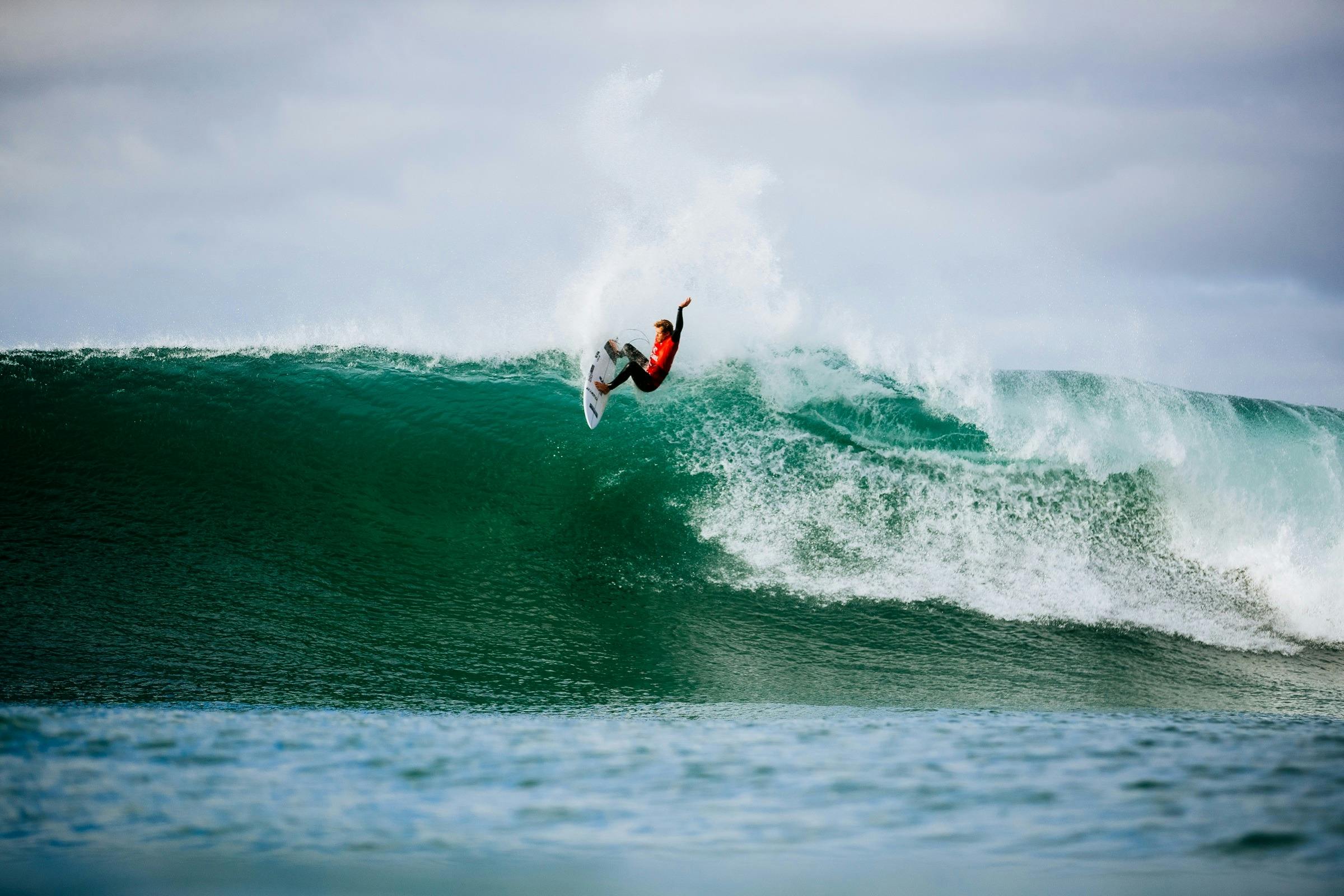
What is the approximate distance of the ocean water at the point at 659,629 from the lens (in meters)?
2.44

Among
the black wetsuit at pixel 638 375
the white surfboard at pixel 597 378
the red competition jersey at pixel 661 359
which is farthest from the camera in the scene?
the white surfboard at pixel 597 378

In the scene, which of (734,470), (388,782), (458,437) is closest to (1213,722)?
(388,782)

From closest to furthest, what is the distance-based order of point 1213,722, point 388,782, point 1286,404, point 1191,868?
point 1191,868 → point 388,782 → point 1213,722 → point 1286,404

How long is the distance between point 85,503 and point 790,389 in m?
6.65

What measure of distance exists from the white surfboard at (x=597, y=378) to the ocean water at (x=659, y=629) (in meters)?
0.90

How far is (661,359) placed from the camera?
7.03 meters

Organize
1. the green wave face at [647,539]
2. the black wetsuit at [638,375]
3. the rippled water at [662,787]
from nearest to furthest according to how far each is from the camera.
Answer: the rippled water at [662,787]
the green wave face at [647,539]
the black wetsuit at [638,375]

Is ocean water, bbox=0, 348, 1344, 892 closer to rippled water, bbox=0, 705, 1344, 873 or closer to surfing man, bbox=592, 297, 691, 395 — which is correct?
rippled water, bbox=0, 705, 1344, 873

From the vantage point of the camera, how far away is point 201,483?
775cm

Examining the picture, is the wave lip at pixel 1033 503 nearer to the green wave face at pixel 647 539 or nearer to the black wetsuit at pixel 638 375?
the green wave face at pixel 647 539

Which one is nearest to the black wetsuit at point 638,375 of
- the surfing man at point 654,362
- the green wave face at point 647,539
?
the surfing man at point 654,362

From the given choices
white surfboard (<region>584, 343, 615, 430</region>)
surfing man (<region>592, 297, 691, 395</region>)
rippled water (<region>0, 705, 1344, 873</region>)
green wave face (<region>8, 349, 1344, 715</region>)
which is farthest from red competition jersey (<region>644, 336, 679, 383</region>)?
rippled water (<region>0, 705, 1344, 873</region>)

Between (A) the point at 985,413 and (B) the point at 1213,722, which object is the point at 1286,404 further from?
(B) the point at 1213,722

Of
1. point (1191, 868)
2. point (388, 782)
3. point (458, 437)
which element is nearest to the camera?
point (1191, 868)
